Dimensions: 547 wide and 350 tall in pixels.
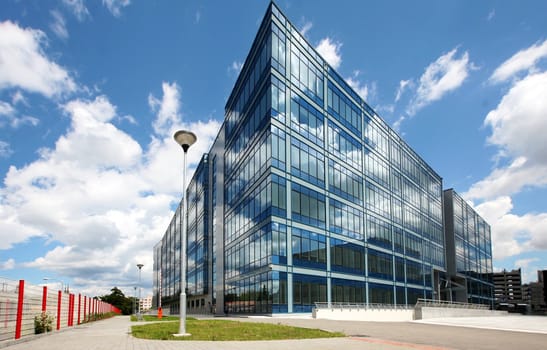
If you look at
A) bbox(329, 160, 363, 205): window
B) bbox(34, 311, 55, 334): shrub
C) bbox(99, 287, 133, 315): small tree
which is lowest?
bbox(99, 287, 133, 315): small tree

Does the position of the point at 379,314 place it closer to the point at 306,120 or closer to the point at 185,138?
the point at 306,120

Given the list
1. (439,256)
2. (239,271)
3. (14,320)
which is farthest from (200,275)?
(14,320)

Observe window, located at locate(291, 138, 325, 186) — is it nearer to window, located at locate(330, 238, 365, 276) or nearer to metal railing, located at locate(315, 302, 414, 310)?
window, located at locate(330, 238, 365, 276)

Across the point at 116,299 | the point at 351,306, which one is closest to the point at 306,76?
the point at 351,306

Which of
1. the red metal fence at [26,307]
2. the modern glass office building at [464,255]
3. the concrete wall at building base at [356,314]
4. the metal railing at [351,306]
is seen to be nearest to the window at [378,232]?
the metal railing at [351,306]

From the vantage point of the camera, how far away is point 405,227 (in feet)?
199

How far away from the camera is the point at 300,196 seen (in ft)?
125

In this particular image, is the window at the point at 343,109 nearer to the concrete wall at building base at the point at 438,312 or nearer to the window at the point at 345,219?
the window at the point at 345,219

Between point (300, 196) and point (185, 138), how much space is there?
23.0m

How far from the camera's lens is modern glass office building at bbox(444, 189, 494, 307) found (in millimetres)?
79062

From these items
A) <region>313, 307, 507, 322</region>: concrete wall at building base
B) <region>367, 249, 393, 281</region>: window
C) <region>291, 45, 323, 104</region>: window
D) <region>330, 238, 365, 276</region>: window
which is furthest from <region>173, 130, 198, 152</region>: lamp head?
<region>367, 249, 393, 281</region>: window

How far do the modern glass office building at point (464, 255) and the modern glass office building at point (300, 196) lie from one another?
738 inches

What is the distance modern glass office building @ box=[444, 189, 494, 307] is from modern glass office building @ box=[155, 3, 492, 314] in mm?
18735

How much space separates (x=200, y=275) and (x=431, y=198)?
42231mm
